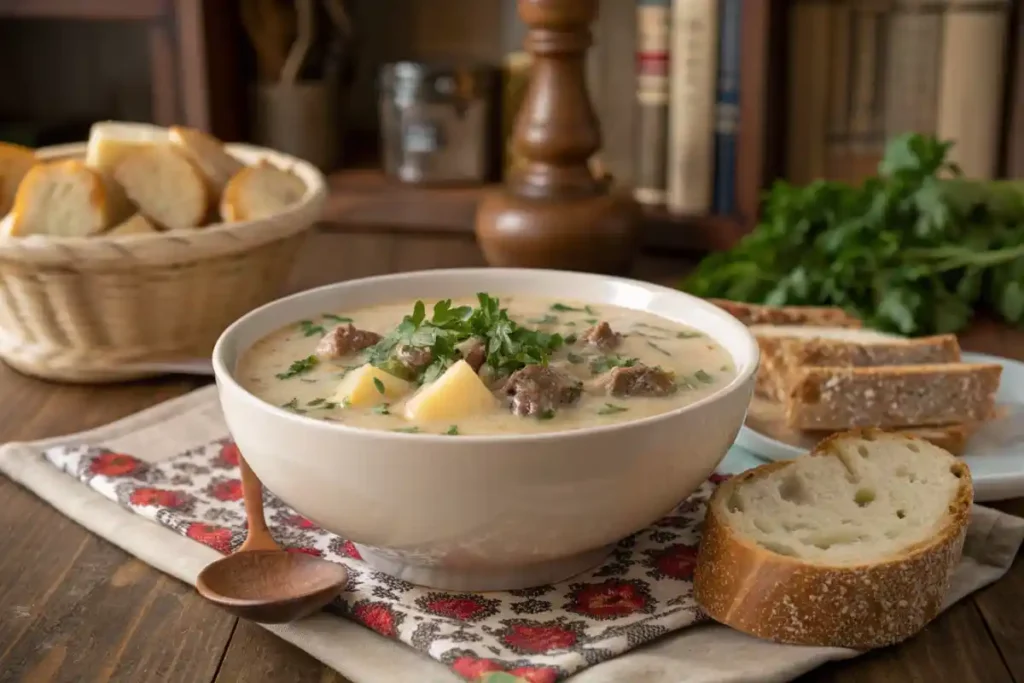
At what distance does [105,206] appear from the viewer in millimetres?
1796

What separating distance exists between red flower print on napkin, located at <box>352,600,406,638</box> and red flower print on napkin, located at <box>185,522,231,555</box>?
0.20 metres

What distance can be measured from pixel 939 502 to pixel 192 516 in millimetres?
781

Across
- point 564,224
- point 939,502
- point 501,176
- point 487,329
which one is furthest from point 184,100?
point 939,502

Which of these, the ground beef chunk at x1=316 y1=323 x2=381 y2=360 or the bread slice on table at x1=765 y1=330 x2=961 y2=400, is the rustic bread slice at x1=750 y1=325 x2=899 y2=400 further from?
the ground beef chunk at x1=316 y1=323 x2=381 y2=360

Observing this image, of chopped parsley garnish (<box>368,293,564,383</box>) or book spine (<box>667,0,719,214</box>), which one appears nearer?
chopped parsley garnish (<box>368,293,564,383</box>)

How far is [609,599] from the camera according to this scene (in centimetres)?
120

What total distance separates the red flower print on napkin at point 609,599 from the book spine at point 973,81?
1588 mm

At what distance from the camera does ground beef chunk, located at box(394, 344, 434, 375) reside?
1.24m

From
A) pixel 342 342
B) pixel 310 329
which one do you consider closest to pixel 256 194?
pixel 310 329

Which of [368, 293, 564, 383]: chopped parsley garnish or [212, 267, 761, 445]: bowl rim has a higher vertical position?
[368, 293, 564, 383]: chopped parsley garnish

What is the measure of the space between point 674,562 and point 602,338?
9.9 inches

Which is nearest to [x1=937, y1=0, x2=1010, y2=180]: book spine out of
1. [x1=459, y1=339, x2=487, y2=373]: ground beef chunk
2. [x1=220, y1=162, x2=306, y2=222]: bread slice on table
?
[x1=220, y1=162, x2=306, y2=222]: bread slice on table

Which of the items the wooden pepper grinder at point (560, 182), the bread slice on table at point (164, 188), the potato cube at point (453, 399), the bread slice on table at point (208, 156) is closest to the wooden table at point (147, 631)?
the potato cube at point (453, 399)

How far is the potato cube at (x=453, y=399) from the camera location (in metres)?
1.16
